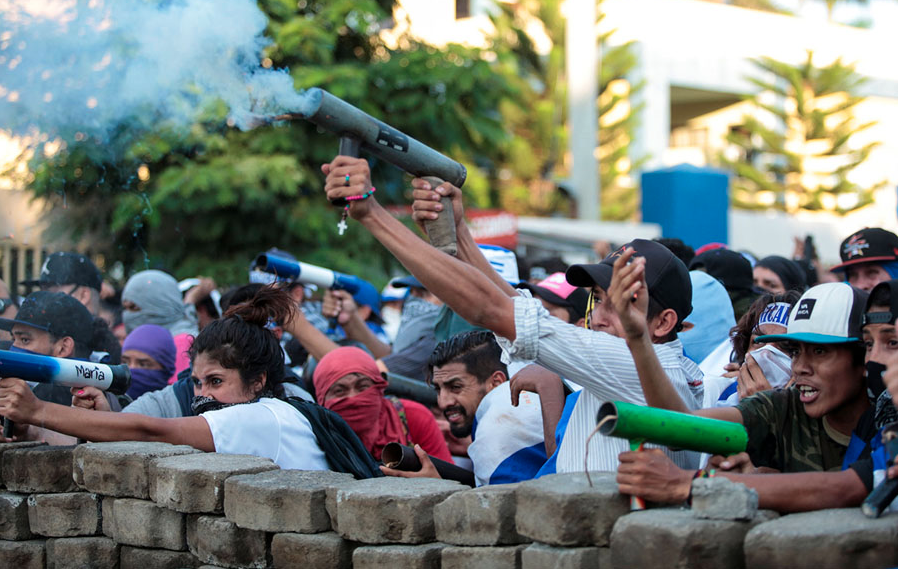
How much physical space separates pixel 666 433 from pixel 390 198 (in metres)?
9.66

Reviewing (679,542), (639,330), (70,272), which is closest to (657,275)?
(639,330)

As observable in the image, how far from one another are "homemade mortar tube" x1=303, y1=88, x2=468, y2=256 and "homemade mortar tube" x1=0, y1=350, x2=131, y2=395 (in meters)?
1.41

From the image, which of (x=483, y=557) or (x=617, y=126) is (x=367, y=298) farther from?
(x=617, y=126)

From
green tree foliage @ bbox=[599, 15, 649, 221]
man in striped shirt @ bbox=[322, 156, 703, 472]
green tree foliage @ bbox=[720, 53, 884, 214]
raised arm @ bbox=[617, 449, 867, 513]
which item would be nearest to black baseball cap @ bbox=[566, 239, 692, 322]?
man in striped shirt @ bbox=[322, 156, 703, 472]

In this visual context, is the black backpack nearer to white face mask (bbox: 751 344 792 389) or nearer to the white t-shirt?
the white t-shirt

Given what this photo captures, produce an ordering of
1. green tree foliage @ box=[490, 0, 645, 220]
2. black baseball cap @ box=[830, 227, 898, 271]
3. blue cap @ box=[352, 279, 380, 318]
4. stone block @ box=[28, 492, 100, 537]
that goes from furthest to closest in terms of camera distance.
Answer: green tree foliage @ box=[490, 0, 645, 220]
blue cap @ box=[352, 279, 380, 318]
black baseball cap @ box=[830, 227, 898, 271]
stone block @ box=[28, 492, 100, 537]

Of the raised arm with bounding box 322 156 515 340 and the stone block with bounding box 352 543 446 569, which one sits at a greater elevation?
the raised arm with bounding box 322 156 515 340

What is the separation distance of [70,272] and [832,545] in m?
4.71

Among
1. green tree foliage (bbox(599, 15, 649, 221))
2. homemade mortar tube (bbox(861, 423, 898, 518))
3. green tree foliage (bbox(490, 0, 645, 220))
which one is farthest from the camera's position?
green tree foliage (bbox(599, 15, 649, 221))

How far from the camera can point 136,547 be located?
12.9 feet

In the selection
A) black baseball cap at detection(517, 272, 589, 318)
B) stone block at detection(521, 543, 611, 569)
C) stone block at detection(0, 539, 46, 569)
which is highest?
black baseball cap at detection(517, 272, 589, 318)

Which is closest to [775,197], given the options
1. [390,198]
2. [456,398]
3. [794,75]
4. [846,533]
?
[794,75]

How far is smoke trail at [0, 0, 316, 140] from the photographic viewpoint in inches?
179

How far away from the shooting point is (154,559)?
384 cm
